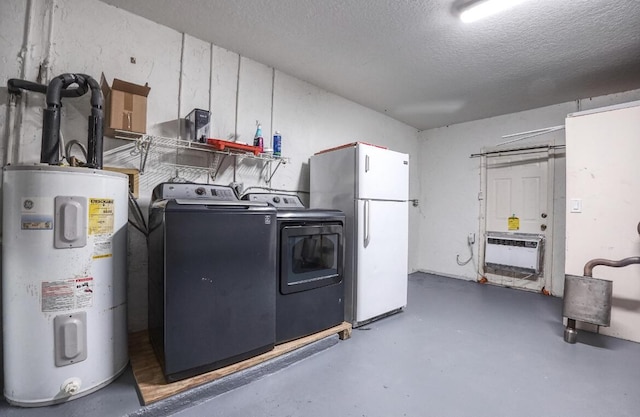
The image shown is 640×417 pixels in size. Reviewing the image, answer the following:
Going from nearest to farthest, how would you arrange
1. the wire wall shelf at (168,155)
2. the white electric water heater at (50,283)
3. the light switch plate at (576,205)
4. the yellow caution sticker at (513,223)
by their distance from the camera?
the white electric water heater at (50,283) → the wire wall shelf at (168,155) → the light switch plate at (576,205) → the yellow caution sticker at (513,223)

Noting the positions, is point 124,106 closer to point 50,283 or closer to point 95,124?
point 95,124

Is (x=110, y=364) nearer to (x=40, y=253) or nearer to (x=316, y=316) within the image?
(x=40, y=253)

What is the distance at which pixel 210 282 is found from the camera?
1612mm

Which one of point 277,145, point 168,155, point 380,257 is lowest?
A: point 380,257

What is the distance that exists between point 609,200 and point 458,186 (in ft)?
7.27

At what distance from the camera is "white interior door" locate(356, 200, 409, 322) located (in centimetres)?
256

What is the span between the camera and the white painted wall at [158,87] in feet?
5.92

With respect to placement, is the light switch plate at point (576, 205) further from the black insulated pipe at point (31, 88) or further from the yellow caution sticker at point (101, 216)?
the black insulated pipe at point (31, 88)

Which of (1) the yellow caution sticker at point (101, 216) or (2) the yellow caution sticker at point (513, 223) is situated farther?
(2) the yellow caution sticker at point (513, 223)

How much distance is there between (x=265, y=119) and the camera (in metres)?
2.92

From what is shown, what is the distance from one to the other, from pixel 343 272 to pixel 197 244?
1.30 metres

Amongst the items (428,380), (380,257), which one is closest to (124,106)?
(380,257)

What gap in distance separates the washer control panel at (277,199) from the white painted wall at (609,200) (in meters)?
2.74

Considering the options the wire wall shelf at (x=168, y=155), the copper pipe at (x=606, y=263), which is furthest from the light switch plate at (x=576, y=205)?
the wire wall shelf at (x=168, y=155)
